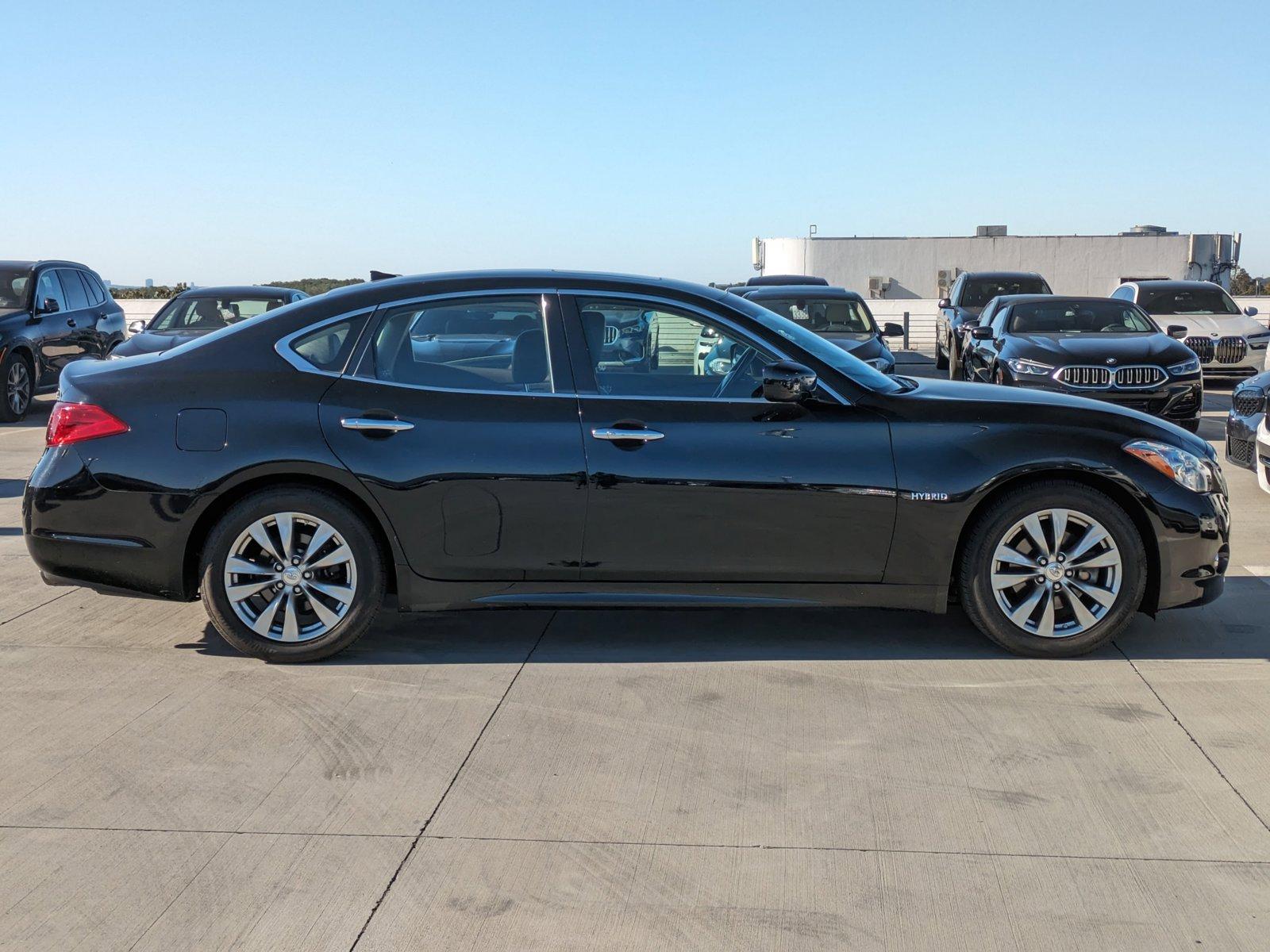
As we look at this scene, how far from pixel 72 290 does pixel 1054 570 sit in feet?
45.5

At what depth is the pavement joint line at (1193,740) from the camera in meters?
3.92

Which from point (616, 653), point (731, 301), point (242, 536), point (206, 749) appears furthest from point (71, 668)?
point (731, 301)

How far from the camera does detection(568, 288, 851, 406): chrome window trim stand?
534 centimetres

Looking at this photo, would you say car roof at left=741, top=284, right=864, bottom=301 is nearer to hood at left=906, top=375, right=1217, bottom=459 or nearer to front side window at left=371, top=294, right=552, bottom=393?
hood at left=906, top=375, right=1217, bottom=459

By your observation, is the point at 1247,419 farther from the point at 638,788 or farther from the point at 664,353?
the point at 638,788

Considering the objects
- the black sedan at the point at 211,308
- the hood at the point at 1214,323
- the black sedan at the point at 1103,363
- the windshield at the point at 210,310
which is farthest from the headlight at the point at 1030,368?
the windshield at the point at 210,310

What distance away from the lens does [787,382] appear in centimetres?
523

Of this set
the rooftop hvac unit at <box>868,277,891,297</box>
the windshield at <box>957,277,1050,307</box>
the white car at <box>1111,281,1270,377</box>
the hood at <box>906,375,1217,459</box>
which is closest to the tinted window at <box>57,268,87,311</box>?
the hood at <box>906,375,1217,459</box>

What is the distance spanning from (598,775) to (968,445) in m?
2.13

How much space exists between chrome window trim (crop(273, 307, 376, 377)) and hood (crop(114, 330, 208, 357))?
8200 mm

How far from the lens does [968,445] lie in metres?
5.32

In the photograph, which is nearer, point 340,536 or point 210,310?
point 340,536

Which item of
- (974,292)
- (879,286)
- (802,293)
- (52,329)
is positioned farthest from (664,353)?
(879,286)

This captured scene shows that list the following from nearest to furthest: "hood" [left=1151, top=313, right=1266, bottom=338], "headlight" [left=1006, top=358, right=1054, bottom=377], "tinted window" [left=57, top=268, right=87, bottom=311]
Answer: "headlight" [left=1006, top=358, right=1054, bottom=377] < "tinted window" [left=57, top=268, right=87, bottom=311] < "hood" [left=1151, top=313, right=1266, bottom=338]
